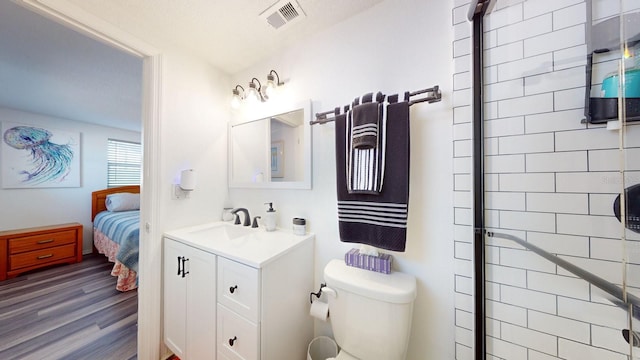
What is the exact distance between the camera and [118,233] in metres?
2.43

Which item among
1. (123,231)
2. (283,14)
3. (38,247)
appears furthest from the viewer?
(38,247)

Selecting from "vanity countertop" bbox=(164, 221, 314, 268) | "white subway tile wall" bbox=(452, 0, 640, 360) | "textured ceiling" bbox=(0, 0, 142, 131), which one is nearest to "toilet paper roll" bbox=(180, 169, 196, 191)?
"vanity countertop" bbox=(164, 221, 314, 268)

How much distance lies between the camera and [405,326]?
2.75 feet

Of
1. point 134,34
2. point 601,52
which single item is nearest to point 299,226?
point 601,52

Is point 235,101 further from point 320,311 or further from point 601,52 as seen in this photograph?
point 601,52

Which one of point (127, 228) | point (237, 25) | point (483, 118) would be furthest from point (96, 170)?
point (483, 118)

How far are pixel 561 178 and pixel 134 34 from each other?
7.28 ft

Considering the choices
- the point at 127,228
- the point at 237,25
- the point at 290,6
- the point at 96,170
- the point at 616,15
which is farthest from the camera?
the point at 96,170

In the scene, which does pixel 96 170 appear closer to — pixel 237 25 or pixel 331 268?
pixel 237 25

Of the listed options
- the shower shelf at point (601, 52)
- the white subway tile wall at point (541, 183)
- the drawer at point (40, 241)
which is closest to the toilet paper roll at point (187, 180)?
the white subway tile wall at point (541, 183)

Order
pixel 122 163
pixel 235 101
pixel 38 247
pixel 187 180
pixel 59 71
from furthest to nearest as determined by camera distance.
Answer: pixel 122 163 < pixel 38 247 < pixel 59 71 < pixel 235 101 < pixel 187 180

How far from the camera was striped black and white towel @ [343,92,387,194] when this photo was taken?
0.94m

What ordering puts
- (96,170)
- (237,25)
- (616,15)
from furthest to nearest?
(96,170) < (237,25) < (616,15)

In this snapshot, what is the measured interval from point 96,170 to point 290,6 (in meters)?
4.28
